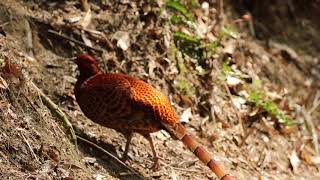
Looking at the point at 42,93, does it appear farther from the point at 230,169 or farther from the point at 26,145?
the point at 230,169

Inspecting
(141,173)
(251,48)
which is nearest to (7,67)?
(141,173)

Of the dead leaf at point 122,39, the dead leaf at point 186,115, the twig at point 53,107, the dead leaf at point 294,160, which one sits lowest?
the dead leaf at point 294,160

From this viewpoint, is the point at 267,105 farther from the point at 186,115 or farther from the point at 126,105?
the point at 126,105

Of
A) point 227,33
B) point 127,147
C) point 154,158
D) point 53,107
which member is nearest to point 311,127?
point 227,33

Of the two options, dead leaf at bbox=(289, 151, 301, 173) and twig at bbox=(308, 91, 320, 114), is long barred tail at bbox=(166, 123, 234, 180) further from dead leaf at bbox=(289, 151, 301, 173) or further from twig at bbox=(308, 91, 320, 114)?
twig at bbox=(308, 91, 320, 114)

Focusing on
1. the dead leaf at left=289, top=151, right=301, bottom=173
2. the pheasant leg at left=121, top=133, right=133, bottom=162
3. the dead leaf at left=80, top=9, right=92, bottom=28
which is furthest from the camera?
the dead leaf at left=289, top=151, right=301, bottom=173

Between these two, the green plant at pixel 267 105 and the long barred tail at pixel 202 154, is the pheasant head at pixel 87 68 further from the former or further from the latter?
the green plant at pixel 267 105

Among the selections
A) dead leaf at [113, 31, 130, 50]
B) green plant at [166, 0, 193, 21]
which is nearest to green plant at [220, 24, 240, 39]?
green plant at [166, 0, 193, 21]

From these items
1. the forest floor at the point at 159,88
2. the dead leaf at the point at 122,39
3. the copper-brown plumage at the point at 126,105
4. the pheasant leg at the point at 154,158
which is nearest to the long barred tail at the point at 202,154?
the copper-brown plumage at the point at 126,105
